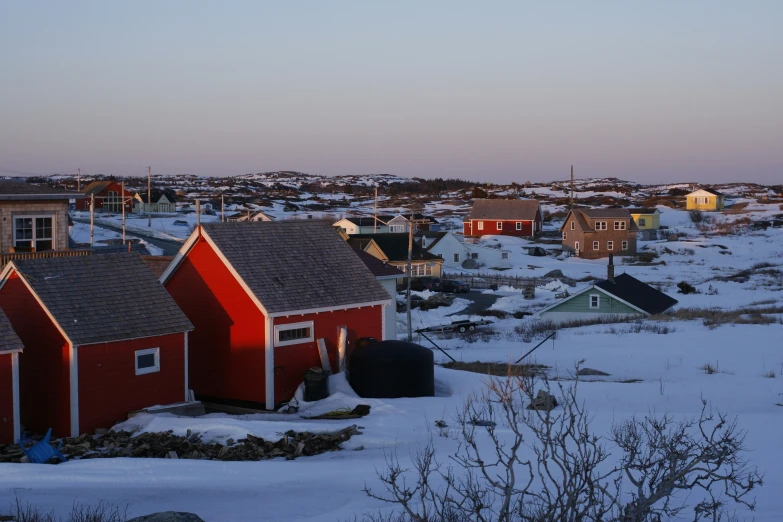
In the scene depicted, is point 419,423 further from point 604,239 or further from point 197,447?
point 604,239

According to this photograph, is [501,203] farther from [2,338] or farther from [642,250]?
[2,338]

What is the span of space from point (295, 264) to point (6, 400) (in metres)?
7.84

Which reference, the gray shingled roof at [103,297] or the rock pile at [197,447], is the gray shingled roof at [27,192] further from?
the rock pile at [197,447]

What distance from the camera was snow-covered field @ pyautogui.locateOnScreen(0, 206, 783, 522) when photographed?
37.6ft

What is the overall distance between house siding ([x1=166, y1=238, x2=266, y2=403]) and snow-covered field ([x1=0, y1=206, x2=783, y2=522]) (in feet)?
6.65

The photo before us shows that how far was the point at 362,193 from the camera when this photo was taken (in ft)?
587

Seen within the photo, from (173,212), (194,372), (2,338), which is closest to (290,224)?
(194,372)

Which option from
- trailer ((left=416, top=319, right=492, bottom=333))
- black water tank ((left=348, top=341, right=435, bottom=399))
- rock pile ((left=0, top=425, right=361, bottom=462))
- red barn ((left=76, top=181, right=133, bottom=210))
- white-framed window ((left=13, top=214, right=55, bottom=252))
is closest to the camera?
rock pile ((left=0, top=425, right=361, bottom=462))

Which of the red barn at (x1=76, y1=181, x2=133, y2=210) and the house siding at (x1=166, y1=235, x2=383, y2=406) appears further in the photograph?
the red barn at (x1=76, y1=181, x2=133, y2=210)

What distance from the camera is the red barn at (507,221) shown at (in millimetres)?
94875

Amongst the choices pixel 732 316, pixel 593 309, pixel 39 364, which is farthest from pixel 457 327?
pixel 39 364

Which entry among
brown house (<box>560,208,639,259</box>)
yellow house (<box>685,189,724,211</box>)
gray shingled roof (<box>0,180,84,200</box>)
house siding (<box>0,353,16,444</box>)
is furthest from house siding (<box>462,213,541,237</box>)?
house siding (<box>0,353,16,444</box>)

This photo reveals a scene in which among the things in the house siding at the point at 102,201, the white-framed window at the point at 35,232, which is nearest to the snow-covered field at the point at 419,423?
the white-framed window at the point at 35,232

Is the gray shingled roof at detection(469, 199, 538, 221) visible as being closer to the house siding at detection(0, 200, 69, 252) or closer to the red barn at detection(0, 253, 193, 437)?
the house siding at detection(0, 200, 69, 252)
